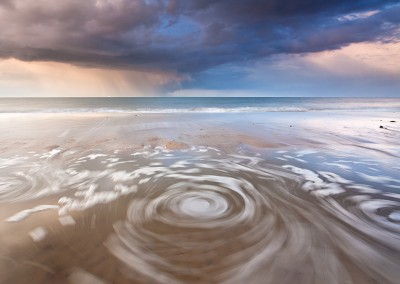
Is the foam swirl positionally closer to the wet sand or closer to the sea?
the wet sand

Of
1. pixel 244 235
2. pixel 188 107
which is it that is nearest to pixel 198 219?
pixel 244 235

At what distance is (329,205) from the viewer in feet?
13.3

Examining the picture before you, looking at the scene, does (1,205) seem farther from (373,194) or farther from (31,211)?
(373,194)

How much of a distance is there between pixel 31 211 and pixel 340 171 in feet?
21.9

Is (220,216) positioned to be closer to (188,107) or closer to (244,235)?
(244,235)

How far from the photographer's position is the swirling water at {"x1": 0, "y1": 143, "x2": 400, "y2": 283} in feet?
8.42

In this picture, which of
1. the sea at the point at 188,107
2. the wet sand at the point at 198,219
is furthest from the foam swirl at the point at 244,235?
the sea at the point at 188,107

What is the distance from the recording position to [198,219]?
141 inches

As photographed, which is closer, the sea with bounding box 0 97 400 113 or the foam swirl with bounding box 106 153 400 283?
the foam swirl with bounding box 106 153 400 283

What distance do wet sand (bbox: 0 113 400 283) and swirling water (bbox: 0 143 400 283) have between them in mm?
17

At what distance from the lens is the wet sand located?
2.56 metres

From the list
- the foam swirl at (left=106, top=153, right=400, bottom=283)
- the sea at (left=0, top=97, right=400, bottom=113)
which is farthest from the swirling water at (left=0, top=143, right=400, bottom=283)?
the sea at (left=0, top=97, right=400, bottom=113)

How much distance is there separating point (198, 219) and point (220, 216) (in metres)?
0.37

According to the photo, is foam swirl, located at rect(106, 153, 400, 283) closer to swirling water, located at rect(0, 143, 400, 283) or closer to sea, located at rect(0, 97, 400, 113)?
swirling water, located at rect(0, 143, 400, 283)
